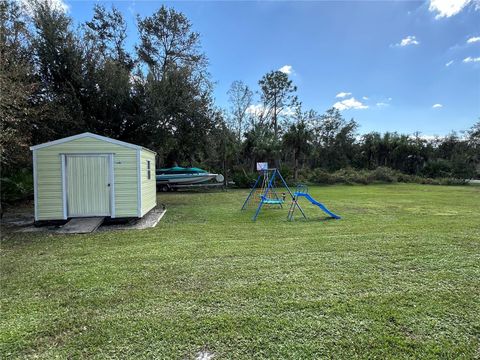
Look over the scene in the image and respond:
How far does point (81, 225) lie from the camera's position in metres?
6.26

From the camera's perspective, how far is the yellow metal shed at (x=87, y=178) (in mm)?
6668

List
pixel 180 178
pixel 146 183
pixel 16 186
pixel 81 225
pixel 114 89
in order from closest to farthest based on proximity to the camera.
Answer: pixel 81 225
pixel 146 183
pixel 16 186
pixel 114 89
pixel 180 178

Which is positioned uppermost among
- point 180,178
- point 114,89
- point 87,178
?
point 114,89

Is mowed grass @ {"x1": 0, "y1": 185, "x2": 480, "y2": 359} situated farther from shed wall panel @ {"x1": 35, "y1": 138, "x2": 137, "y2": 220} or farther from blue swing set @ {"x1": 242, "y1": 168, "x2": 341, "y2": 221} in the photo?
blue swing set @ {"x1": 242, "y1": 168, "x2": 341, "y2": 221}

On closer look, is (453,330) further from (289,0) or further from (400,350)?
(289,0)

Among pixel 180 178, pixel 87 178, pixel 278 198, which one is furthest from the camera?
pixel 180 178

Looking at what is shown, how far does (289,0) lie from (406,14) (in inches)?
165

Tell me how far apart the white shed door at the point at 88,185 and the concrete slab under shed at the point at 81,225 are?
263 mm

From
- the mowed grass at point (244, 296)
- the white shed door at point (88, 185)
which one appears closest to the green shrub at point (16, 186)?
the white shed door at point (88, 185)

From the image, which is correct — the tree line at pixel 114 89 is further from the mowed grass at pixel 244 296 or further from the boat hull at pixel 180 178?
the mowed grass at pixel 244 296

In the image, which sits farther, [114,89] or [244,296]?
[114,89]

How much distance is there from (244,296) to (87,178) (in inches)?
223

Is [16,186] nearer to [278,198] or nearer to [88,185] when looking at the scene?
[88,185]

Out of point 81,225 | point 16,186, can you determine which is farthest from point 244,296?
point 16,186
